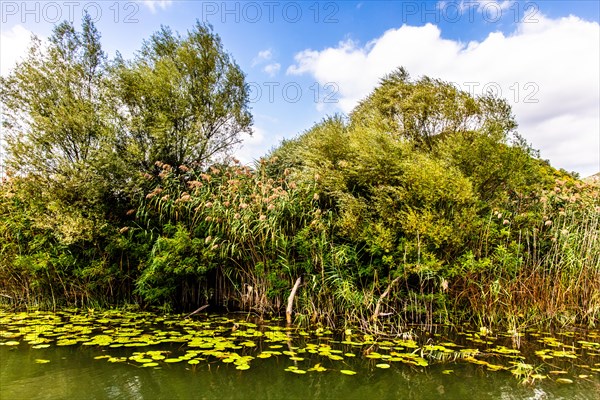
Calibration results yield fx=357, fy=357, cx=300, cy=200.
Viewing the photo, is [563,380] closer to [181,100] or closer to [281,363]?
[281,363]

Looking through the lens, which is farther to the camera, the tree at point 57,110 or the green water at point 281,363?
the tree at point 57,110

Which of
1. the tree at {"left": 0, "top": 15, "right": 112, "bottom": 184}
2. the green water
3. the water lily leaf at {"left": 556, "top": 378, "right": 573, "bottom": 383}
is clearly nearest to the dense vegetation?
the tree at {"left": 0, "top": 15, "right": 112, "bottom": 184}

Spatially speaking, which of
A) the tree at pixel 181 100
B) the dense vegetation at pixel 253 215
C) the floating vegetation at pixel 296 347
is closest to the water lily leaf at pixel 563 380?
the floating vegetation at pixel 296 347

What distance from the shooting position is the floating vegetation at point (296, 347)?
12.0 ft

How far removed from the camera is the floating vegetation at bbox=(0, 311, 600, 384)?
3.64 metres

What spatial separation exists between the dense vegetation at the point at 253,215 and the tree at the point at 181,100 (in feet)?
0.14

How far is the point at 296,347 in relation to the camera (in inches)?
169

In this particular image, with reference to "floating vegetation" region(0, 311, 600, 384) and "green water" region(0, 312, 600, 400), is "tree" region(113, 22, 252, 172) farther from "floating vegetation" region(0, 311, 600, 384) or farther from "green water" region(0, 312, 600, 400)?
"green water" region(0, 312, 600, 400)

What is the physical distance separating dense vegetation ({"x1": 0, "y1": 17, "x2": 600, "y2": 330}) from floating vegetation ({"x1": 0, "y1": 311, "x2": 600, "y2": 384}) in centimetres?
63

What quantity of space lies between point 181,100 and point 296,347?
593 cm

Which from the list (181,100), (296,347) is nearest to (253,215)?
(296,347)

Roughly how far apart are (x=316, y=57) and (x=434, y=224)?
593cm

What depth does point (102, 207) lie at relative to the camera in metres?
6.93

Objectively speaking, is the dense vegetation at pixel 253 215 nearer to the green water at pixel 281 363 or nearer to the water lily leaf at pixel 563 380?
the green water at pixel 281 363
